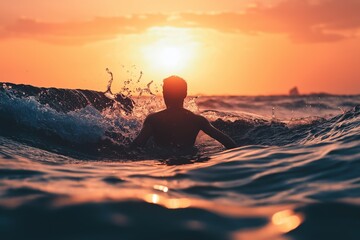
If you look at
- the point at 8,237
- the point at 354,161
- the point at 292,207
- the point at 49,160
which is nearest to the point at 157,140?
the point at 49,160

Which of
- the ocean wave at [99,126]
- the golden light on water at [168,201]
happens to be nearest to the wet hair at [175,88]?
the ocean wave at [99,126]

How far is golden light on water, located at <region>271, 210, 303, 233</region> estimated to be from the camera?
311cm

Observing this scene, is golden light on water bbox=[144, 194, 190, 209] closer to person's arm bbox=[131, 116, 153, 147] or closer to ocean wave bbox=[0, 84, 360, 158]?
ocean wave bbox=[0, 84, 360, 158]

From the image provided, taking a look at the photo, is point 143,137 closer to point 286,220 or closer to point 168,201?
point 168,201

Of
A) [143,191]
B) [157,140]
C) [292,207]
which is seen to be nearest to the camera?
[292,207]

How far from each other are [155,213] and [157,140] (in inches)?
179

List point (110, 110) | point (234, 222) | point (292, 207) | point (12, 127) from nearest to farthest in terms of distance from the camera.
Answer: point (234, 222) → point (292, 207) → point (12, 127) → point (110, 110)

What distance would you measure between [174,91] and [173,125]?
0.58m

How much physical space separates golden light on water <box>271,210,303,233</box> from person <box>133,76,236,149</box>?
4.25 m

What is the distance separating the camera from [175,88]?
7.68 m

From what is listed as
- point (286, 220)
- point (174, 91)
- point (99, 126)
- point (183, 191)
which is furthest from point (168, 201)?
point (99, 126)

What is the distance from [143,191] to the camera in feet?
13.0

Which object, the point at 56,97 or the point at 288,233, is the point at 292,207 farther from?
the point at 56,97

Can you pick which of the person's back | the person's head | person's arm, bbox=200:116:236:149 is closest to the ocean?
the person's back
